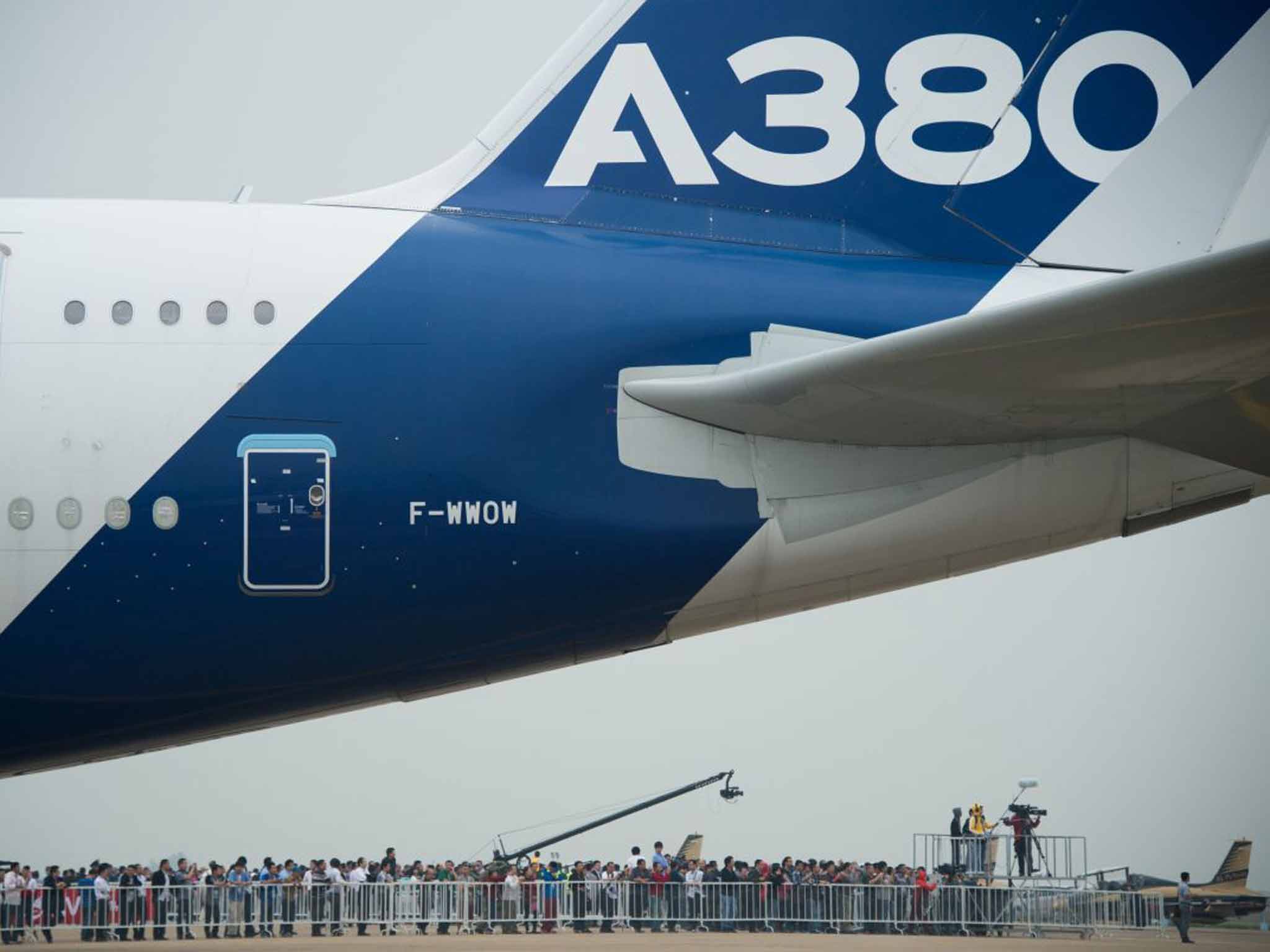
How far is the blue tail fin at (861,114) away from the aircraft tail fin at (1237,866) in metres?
33.2

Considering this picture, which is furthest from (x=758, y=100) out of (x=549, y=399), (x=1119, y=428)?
(x=1119, y=428)

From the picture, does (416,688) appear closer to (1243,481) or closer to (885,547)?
(885,547)

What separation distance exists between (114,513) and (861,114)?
519cm

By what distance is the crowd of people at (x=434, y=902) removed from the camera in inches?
890

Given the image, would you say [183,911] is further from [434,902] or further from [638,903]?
[638,903]

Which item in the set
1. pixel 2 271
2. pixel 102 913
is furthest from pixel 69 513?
pixel 102 913

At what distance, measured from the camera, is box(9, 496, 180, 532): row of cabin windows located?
33.2 ft

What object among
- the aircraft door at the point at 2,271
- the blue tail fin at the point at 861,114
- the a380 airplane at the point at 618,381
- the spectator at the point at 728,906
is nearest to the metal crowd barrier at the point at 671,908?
the spectator at the point at 728,906

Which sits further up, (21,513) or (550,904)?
(21,513)

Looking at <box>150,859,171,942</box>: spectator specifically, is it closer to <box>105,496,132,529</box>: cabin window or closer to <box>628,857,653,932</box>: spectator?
<box>628,857,653,932</box>: spectator

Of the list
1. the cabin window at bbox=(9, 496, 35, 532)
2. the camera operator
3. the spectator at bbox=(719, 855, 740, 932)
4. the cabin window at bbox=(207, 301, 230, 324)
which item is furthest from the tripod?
the cabin window at bbox=(9, 496, 35, 532)

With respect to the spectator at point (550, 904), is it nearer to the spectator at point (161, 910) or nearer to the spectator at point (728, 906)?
the spectator at point (728, 906)

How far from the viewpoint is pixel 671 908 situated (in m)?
24.9

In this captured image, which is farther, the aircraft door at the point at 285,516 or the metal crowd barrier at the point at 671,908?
the metal crowd barrier at the point at 671,908
